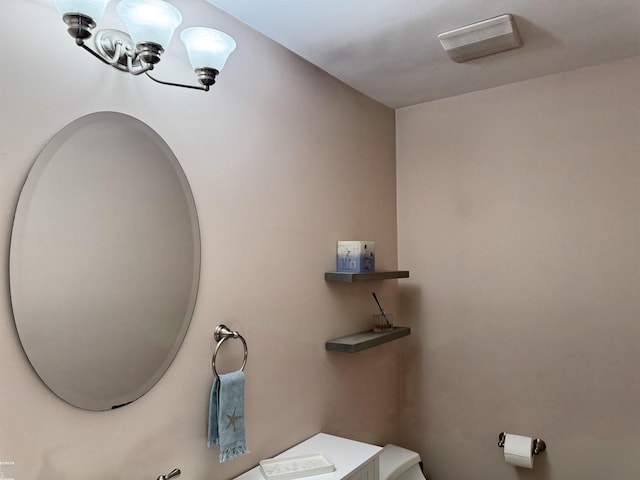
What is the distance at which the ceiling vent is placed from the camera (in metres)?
1.73

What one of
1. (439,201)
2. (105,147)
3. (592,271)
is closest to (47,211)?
(105,147)

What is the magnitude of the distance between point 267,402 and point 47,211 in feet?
3.42

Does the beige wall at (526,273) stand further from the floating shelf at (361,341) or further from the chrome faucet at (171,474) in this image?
the chrome faucet at (171,474)

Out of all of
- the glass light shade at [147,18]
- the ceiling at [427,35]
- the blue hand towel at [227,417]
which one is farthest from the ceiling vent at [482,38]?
the blue hand towel at [227,417]

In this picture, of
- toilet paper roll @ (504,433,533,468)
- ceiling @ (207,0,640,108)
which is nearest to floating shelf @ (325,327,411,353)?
toilet paper roll @ (504,433,533,468)

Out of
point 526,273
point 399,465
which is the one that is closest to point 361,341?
point 399,465

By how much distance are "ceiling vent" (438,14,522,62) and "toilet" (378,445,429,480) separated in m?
1.83

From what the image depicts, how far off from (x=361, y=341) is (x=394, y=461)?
66 centimetres

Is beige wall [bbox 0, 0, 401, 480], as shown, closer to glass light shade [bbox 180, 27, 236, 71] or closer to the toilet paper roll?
glass light shade [bbox 180, 27, 236, 71]

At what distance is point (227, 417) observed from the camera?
1492mm

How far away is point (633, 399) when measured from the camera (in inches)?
79.6

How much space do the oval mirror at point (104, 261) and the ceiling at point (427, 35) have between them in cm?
70

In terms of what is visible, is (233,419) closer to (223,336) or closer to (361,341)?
(223,336)

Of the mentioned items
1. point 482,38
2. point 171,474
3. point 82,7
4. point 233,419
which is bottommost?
point 171,474
